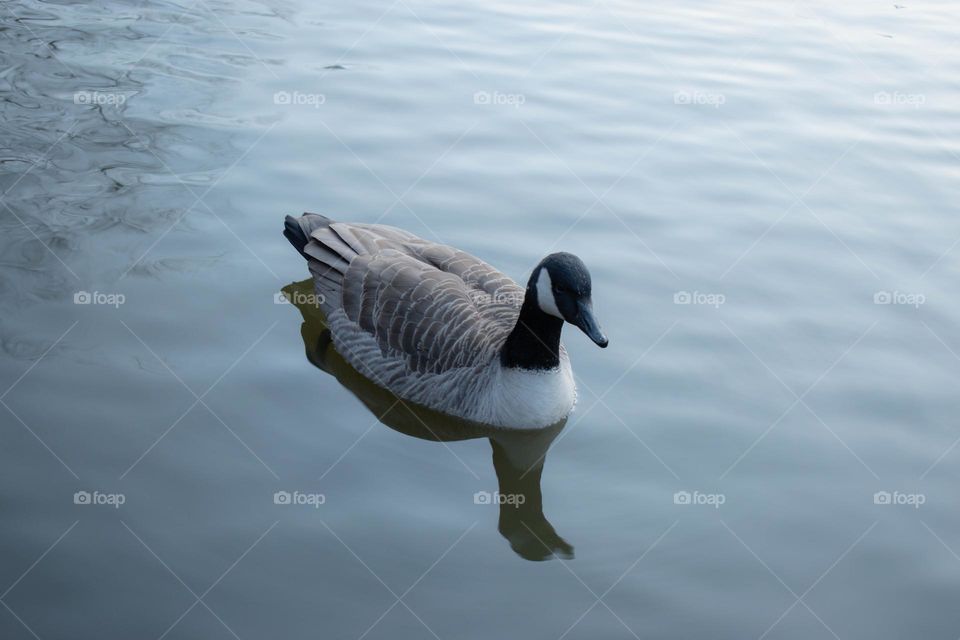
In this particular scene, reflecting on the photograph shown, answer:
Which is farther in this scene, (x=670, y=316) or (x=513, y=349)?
(x=670, y=316)

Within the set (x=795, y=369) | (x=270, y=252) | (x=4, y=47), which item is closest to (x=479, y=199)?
(x=270, y=252)

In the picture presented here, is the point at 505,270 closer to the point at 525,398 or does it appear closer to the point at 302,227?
the point at 302,227

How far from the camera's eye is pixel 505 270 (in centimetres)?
970

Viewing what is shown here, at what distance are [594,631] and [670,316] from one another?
361 centimetres

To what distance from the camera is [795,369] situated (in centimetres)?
866

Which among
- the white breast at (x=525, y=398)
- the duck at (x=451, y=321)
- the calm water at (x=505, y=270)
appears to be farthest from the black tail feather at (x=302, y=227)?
the white breast at (x=525, y=398)

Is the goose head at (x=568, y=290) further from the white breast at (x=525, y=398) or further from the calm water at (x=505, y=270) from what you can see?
the calm water at (x=505, y=270)

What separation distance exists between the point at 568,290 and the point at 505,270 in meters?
2.16

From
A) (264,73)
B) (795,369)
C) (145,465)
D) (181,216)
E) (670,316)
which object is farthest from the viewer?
(264,73)

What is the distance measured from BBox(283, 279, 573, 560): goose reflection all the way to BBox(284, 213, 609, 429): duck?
3.7 inches

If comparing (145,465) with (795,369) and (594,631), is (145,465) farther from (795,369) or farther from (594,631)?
(795,369)

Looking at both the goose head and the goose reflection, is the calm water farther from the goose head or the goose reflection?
the goose head

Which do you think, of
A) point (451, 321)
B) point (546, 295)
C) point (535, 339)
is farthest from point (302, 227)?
point (546, 295)

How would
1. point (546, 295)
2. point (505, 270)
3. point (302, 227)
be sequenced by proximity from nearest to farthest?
point (546, 295) < point (302, 227) < point (505, 270)
